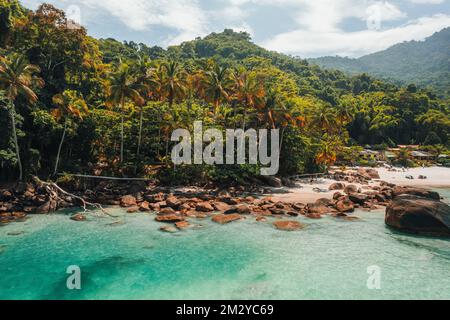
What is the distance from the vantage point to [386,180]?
55812 mm

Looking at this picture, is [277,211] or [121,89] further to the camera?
[121,89]

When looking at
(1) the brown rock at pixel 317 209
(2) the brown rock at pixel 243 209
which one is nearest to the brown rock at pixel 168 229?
(2) the brown rock at pixel 243 209

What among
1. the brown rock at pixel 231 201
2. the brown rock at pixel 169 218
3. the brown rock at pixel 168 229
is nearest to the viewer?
the brown rock at pixel 168 229

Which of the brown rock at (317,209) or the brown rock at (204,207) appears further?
the brown rock at (317,209)

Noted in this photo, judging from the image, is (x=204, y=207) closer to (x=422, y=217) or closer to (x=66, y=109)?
(x=66, y=109)

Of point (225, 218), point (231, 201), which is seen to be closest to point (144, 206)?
point (225, 218)

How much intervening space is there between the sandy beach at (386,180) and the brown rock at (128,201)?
51.4 ft

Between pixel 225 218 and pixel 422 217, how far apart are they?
15.7 m

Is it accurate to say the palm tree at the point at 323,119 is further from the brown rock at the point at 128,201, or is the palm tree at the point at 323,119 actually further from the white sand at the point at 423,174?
the brown rock at the point at 128,201

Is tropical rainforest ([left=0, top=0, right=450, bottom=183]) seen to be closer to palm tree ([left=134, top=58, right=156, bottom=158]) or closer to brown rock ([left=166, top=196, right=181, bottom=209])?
palm tree ([left=134, top=58, right=156, bottom=158])

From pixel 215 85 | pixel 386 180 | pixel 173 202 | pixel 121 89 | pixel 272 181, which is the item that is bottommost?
pixel 386 180

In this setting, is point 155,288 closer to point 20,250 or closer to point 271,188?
point 20,250

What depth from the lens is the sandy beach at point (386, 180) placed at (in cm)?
3869
